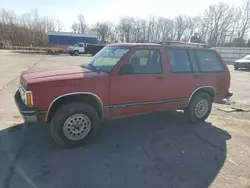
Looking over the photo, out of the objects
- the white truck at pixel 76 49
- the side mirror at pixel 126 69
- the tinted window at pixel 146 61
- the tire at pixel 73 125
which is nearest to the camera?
the tire at pixel 73 125

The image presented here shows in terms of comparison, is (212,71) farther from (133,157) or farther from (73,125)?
(73,125)

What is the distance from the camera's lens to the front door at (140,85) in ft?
12.6

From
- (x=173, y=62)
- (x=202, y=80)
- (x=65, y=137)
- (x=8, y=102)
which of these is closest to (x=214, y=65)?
(x=202, y=80)

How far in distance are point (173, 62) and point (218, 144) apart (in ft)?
6.47

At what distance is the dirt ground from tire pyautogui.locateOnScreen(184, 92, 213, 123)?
20 cm

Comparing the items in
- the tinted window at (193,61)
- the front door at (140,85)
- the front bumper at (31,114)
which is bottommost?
the front bumper at (31,114)

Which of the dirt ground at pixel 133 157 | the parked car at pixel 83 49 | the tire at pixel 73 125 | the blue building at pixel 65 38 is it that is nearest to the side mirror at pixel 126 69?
the tire at pixel 73 125

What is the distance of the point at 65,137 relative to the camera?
363 centimetres

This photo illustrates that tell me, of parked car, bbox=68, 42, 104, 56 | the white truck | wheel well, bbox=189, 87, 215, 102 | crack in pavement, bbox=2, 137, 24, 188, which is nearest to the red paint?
wheel well, bbox=189, 87, 215, 102

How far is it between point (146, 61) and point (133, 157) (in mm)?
1961

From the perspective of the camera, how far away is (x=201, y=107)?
518 cm

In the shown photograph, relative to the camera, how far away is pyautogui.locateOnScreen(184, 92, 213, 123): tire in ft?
16.5

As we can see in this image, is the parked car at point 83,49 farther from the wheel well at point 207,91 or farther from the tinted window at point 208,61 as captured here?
the wheel well at point 207,91

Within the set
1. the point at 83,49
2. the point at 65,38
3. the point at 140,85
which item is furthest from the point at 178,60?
the point at 65,38
